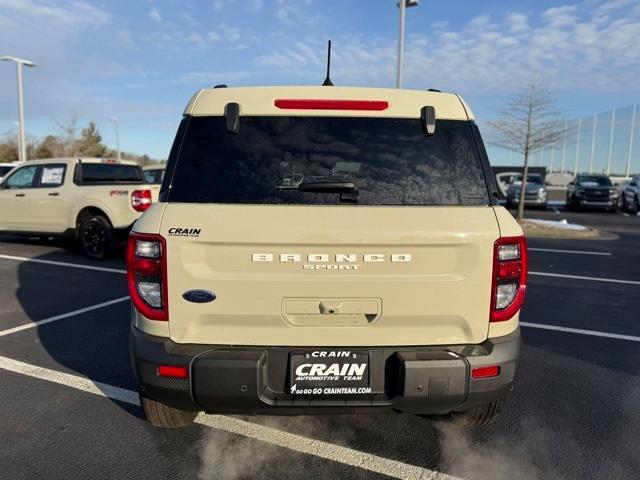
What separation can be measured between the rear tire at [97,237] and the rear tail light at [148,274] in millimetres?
7082

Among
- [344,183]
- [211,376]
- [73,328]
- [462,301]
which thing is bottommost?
[73,328]

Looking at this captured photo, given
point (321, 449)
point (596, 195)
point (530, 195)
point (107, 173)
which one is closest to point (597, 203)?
point (596, 195)

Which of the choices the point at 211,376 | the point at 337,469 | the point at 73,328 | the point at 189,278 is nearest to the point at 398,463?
the point at 337,469

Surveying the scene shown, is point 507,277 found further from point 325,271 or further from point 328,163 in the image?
point 328,163

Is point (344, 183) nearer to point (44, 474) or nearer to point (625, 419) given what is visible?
point (44, 474)

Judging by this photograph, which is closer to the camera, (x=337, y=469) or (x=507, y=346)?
(x=507, y=346)

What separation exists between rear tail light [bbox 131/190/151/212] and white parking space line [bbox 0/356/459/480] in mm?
5633

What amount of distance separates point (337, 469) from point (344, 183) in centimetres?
157

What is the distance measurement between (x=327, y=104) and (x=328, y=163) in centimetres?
34

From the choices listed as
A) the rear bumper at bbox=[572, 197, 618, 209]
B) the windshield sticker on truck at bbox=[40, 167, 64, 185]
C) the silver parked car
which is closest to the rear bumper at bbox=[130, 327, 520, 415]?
the windshield sticker on truck at bbox=[40, 167, 64, 185]

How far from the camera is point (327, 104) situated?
263 cm

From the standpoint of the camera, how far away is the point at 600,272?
8680 millimetres

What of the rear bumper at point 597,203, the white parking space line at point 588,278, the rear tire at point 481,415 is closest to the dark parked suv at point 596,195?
the rear bumper at point 597,203

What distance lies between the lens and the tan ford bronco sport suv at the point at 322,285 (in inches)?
93.4
